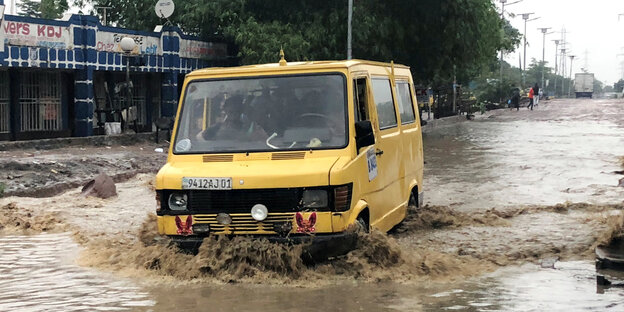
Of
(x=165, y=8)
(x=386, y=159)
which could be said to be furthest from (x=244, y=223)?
(x=165, y=8)

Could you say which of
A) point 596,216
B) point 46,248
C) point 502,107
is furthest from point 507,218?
point 502,107

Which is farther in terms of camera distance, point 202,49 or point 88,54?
point 202,49

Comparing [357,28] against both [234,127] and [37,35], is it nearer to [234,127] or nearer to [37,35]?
[37,35]

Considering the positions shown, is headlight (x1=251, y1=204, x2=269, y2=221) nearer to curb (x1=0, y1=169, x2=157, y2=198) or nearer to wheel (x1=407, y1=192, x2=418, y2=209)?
wheel (x1=407, y1=192, x2=418, y2=209)

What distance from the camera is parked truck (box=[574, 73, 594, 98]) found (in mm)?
122875

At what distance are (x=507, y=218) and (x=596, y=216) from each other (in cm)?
121

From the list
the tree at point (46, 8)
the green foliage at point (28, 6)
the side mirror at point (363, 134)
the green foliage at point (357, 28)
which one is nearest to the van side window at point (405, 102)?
the side mirror at point (363, 134)

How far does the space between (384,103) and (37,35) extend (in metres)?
17.4

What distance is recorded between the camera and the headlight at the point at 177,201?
7410 millimetres

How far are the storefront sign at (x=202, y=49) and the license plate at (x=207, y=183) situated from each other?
2472 cm

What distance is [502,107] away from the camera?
7000cm

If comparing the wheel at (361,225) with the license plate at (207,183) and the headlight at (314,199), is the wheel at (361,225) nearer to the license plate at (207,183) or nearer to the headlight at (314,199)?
the headlight at (314,199)

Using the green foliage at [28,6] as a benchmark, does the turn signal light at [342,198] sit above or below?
below

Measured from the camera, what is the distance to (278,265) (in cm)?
718
